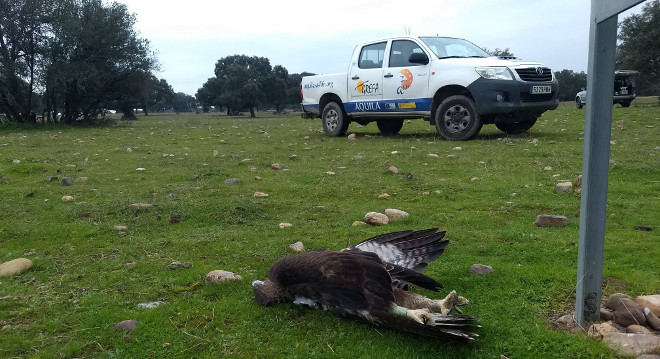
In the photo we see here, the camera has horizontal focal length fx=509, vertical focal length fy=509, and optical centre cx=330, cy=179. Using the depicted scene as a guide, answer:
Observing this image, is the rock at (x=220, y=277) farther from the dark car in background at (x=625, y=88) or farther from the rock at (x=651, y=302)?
the dark car in background at (x=625, y=88)

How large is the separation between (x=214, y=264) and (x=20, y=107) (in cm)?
2284

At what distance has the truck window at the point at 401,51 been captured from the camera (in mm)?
10867

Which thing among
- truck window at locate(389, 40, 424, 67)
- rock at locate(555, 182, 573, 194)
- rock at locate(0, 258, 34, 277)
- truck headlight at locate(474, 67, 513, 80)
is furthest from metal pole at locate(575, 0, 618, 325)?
truck window at locate(389, 40, 424, 67)

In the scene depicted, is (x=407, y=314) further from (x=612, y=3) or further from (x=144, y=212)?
(x=144, y=212)

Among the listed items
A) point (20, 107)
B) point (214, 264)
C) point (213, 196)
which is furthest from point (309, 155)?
point (20, 107)

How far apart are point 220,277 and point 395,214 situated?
190 cm

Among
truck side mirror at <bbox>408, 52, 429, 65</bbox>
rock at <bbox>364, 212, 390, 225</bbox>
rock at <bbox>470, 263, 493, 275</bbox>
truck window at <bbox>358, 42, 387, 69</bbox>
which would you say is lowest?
rock at <bbox>470, 263, 493, 275</bbox>

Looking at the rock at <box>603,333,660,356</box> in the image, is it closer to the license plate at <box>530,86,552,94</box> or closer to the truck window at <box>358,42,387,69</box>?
the license plate at <box>530,86,552,94</box>

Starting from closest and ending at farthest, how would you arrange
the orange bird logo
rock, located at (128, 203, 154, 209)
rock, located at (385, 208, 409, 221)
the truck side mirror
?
1. rock, located at (385, 208, 409, 221)
2. rock, located at (128, 203, 154, 209)
3. the truck side mirror
4. the orange bird logo

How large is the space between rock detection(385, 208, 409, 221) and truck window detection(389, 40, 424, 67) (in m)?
6.85

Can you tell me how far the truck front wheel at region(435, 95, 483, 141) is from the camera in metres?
9.76

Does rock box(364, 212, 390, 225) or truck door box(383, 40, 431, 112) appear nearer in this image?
rock box(364, 212, 390, 225)

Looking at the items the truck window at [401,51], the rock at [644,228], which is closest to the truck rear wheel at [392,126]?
the truck window at [401,51]

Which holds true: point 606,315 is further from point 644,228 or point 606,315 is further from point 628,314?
point 644,228
